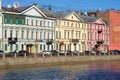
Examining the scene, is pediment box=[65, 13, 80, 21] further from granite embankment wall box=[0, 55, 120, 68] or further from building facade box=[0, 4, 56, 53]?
granite embankment wall box=[0, 55, 120, 68]

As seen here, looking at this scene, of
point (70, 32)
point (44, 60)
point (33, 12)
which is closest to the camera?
point (44, 60)

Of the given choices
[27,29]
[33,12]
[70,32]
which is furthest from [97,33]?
[27,29]

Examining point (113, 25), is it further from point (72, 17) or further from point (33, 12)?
point (33, 12)

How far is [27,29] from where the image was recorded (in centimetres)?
8838

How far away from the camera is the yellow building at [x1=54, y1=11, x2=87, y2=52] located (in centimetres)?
9764

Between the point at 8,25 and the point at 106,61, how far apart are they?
66.2ft

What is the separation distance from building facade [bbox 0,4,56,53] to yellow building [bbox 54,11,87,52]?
2105 millimetres

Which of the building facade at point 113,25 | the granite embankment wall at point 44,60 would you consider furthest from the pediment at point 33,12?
the building facade at point 113,25

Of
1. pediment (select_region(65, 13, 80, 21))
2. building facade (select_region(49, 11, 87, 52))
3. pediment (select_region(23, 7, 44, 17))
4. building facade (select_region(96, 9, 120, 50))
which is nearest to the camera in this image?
pediment (select_region(23, 7, 44, 17))

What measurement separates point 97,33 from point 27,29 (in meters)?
28.4

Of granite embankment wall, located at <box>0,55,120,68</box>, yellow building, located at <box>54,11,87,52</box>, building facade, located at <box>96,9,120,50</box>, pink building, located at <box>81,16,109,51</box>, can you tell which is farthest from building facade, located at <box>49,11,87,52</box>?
granite embankment wall, located at <box>0,55,120,68</box>

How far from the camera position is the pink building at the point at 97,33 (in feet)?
357

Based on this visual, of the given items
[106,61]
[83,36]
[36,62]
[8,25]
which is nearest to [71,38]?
[83,36]

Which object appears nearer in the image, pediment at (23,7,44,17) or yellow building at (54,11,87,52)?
pediment at (23,7,44,17)
